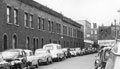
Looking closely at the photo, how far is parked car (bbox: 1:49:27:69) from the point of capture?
14.4 meters

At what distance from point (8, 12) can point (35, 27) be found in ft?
29.7

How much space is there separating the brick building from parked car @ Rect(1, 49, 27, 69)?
983 cm

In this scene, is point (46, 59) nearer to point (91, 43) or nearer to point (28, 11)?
point (28, 11)

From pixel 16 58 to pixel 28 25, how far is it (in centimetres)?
1905

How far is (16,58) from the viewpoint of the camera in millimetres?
15203

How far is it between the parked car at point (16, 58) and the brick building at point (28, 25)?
983 centimetres

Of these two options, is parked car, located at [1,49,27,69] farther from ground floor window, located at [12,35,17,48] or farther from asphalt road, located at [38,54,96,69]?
ground floor window, located at [12,35,17,48]

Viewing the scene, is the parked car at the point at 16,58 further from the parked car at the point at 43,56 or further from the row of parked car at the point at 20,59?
the parked car at the point at 43,56

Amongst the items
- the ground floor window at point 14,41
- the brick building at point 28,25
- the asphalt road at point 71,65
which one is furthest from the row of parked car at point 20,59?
the ground floor window at point 14,41

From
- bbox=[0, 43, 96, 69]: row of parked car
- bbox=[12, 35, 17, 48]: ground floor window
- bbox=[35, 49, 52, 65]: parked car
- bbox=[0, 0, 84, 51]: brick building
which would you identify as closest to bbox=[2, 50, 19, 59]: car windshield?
bbox=[0, 43, 96, 69]: row of parked car

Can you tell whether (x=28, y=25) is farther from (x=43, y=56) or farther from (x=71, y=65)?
(x=71, y=65)

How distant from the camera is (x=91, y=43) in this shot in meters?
97.3

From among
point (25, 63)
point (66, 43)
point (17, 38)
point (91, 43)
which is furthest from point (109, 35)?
point (25, 63)

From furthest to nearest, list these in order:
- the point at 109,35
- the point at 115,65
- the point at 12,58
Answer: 1. the point at 109,35
2. the point at 12,58
3. the point at 115,65
